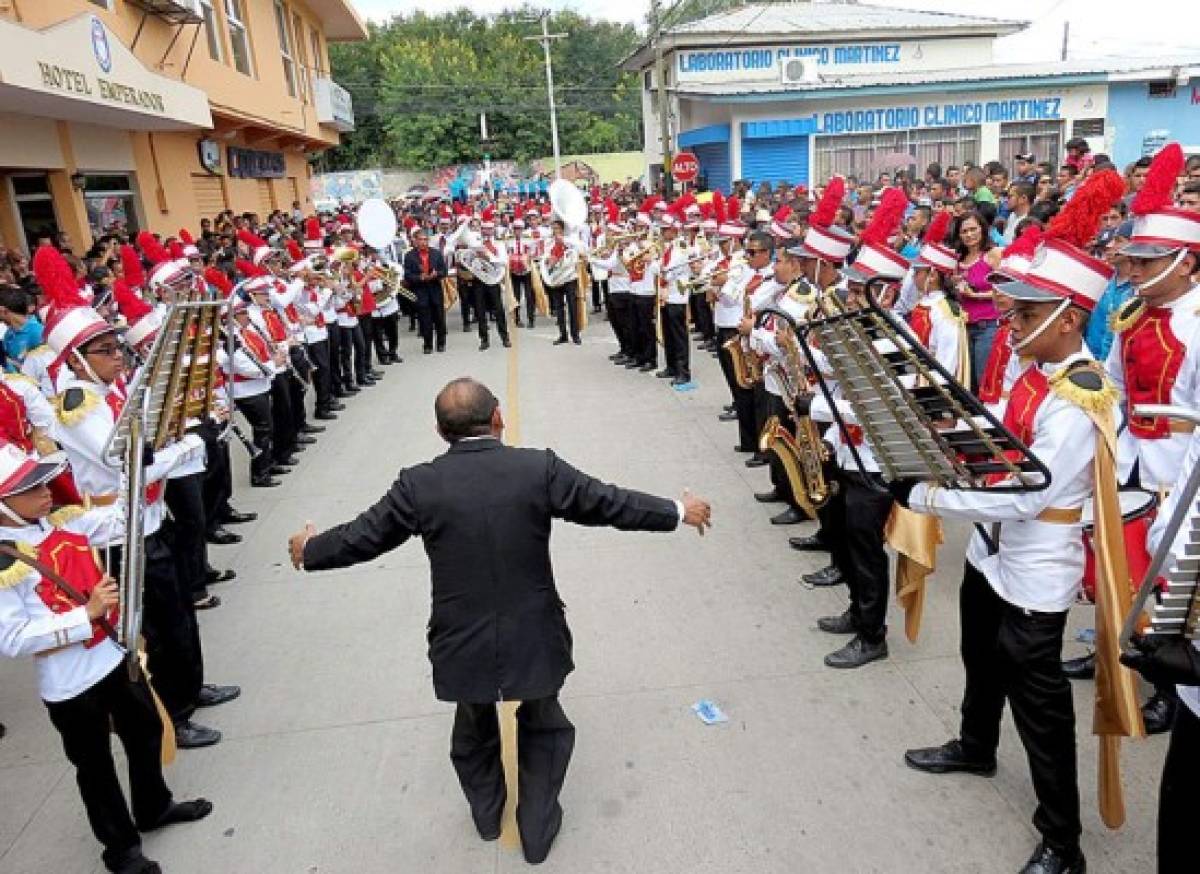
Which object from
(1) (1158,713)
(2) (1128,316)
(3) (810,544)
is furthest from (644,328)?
(1) (1158,713)

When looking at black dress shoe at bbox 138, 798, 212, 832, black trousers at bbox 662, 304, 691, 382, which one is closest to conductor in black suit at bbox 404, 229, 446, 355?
black trousers at bbox 662, 304, 691, 382

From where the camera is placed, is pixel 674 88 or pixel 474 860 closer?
pixel 474 860

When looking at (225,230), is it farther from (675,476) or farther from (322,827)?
(322,827)

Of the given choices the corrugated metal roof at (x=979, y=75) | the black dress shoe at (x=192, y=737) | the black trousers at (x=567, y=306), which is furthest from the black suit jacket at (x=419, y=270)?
the corrugated metal roof at (x=979, y=75)

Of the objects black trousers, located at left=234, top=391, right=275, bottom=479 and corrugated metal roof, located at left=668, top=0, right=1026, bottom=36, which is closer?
black trousers, located at left=234, top=391, right=275, bottom=479

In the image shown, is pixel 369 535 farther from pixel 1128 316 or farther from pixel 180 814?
pixel 1128 316

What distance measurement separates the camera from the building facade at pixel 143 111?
29.3 ft

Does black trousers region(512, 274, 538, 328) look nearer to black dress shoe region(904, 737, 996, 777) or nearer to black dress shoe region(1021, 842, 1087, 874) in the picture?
black dress shoe region(904, 737, 996, 777)

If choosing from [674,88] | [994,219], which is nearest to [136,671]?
[994,219]

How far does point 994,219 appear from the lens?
1005cm

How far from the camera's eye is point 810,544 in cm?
580

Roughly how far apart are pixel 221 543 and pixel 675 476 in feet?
12.3

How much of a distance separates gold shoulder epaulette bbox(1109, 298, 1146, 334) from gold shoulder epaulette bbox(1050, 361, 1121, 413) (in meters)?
1.57

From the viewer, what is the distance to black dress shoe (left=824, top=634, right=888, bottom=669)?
436 cm
